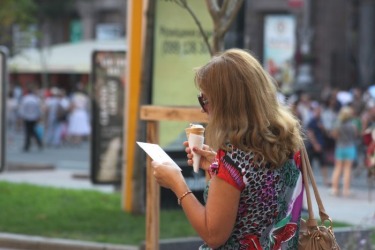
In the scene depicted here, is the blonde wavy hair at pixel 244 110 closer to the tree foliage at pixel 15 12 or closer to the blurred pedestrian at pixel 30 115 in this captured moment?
the tree foliage at pixel 15 12

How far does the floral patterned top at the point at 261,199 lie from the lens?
353 cm

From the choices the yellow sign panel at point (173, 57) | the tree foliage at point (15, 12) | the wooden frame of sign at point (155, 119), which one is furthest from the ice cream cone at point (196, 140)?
the tree foliage at point (15, 12)

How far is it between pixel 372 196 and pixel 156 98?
7156mm

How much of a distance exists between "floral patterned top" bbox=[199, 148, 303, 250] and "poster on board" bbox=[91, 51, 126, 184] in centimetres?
1092

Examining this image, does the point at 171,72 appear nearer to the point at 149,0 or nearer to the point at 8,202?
the point at 149,0

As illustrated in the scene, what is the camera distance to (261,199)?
357 cm

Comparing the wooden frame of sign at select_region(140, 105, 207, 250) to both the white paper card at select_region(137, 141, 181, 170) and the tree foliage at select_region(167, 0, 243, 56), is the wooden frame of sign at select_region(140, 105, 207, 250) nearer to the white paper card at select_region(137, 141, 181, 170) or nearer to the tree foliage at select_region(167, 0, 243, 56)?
the tree foliage at select_region(167, 0, 243, 56)

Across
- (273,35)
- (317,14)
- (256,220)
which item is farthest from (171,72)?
(317,14)

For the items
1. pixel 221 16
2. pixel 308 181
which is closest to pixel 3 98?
pixel 221 16

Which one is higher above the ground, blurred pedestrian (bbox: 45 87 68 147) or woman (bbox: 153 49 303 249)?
woman (bbox: 153 49 303 249)

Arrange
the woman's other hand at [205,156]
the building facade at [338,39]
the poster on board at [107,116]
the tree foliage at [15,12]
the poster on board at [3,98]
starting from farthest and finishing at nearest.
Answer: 1. the building facade at [338,39]
2. the tree foliage at [15,12]
3. the poster on board at [107,116]
4. the poster on board at [3,98]
5. the woman's other hand at [205,156]

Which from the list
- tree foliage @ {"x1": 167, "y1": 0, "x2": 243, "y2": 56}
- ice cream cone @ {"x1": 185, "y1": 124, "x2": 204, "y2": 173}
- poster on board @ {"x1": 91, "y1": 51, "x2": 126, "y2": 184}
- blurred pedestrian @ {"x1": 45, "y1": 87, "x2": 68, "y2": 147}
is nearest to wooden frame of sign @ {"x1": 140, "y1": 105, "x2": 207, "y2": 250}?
tree foliage @ {"x1": 167, "y1": 0, "x2": 243, "y2": 56}

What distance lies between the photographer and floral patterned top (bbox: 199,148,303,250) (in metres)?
3.53

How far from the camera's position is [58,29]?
59656 millimetres
